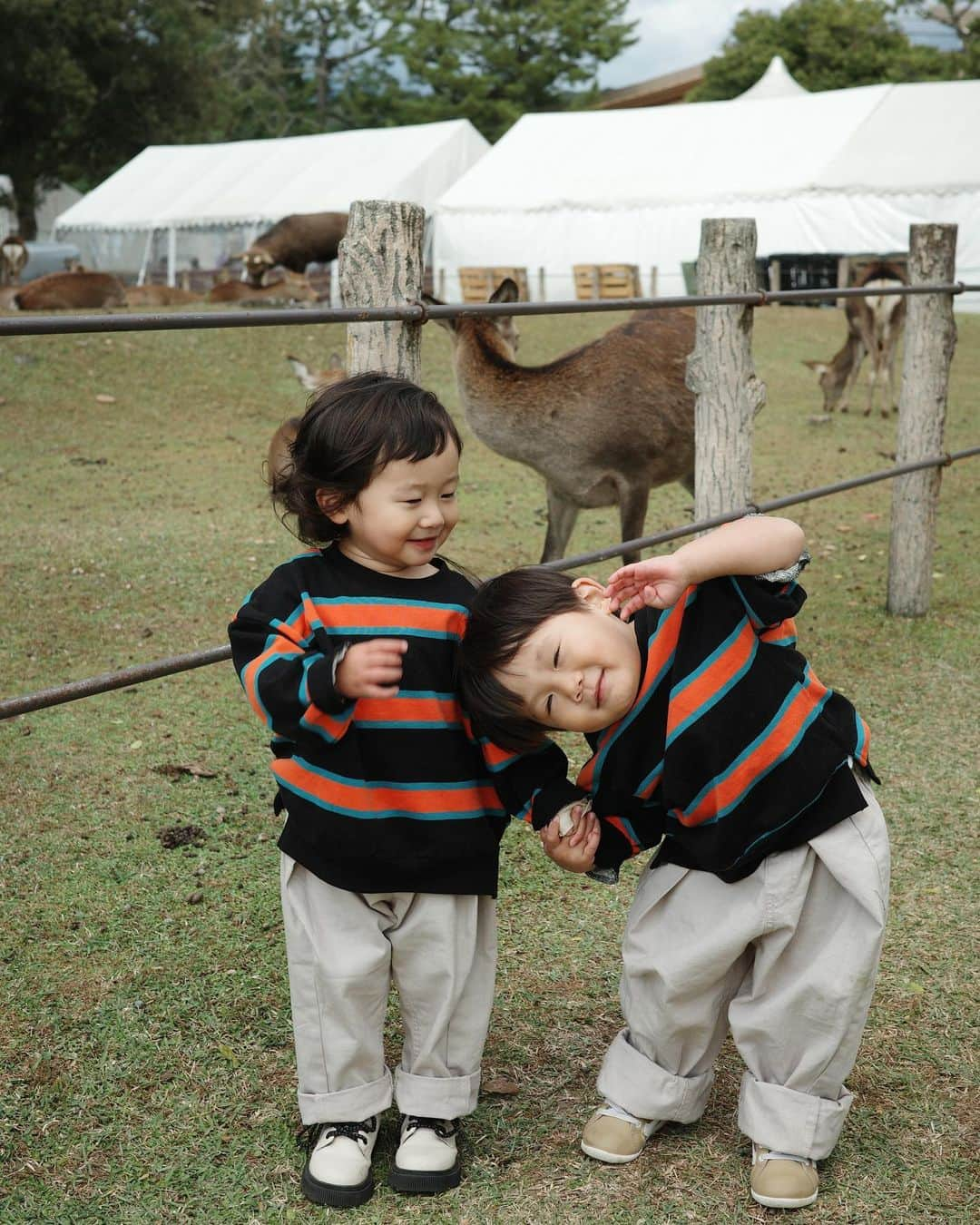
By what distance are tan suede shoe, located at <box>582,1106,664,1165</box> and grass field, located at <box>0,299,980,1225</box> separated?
26 mm

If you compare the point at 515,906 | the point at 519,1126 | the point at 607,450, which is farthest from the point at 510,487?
the point at 519,1126

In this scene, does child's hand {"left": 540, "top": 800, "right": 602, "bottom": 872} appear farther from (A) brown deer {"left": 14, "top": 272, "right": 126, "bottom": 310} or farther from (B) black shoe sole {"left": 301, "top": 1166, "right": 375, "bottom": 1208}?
(A) brown deer {"left": 14, "top": 272, "right": 126, "bottom": 310}

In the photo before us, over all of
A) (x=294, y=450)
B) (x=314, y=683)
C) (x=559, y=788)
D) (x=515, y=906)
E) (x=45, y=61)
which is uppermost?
(x=45, y=61)

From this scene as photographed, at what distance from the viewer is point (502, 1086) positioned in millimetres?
2365

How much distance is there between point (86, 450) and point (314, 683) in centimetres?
748

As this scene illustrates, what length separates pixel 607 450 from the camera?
532cm

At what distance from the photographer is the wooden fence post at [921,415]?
5.38 metres

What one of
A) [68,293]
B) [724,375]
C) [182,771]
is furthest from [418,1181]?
[68,293]

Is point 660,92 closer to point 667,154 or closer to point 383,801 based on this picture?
point 667,154

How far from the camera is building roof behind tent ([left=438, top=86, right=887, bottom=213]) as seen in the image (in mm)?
21750

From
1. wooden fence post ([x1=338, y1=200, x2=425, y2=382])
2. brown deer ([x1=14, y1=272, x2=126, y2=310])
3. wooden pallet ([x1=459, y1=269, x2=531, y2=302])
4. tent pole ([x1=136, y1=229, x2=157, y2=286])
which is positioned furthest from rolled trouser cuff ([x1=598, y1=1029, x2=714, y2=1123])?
tent pole ([x1=136, y1=229, x2=157, y2=286])

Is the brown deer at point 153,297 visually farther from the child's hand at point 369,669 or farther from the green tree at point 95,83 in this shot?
the green tree at point 95,83

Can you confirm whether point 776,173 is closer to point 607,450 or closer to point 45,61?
point 45,61

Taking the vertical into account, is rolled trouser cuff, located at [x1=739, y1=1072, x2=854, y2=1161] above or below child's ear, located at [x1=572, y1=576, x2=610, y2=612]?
below
